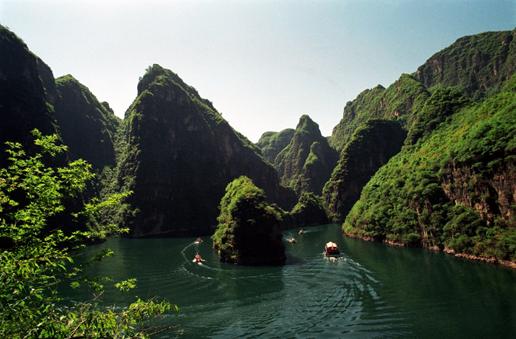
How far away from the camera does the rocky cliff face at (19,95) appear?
12950 cm

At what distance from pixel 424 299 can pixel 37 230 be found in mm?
38874

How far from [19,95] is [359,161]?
154934 mm

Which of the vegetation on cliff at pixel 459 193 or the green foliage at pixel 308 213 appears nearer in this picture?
the vegetation on cliff at pixel 459 193

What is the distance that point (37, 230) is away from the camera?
33.2 ft

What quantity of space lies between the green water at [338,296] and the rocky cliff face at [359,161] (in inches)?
4233

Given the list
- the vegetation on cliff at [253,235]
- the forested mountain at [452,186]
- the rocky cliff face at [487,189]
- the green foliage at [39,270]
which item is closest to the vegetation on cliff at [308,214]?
the forested mountain at [452,186]

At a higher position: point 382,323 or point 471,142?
point 471,142

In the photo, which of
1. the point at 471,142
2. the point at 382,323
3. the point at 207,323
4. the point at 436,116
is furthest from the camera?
the point at 436,116

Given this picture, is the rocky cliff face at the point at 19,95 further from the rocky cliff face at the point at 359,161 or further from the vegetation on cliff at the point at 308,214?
the rocky cliff face at the point at 359,161

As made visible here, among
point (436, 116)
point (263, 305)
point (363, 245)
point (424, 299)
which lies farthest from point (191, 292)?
point (436, 116)

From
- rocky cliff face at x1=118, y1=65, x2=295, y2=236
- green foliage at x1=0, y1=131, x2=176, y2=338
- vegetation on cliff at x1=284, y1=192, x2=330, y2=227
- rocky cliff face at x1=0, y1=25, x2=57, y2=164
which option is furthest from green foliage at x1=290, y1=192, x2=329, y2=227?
green foliage at x1=0, y1=131, x2=176, y2=338

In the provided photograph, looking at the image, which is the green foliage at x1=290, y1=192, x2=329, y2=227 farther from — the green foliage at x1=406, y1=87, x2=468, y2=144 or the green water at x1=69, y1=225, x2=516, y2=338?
the green water at x1=69, y1=225, x2=516, y2=338

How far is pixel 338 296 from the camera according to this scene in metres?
40.8

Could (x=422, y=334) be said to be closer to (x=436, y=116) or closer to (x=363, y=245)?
(x=363, y=245)
